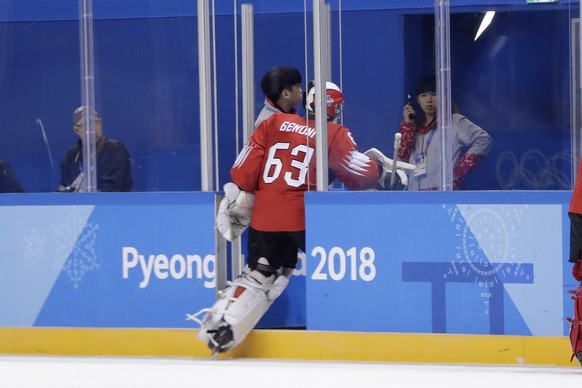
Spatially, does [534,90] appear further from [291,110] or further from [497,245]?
[291,110]

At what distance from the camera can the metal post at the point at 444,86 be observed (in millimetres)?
6641

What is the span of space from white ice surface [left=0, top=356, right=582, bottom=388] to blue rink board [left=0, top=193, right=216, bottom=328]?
318 mm

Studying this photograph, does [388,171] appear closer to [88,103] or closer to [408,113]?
[408,113]

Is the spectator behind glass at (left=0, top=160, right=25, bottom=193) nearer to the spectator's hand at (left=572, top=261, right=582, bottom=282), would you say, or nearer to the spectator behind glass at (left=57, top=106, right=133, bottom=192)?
the spectator behind glass at (left=57, top=106, right=133, bottom=192)

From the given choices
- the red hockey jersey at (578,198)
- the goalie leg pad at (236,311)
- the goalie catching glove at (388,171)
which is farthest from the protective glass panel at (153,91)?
the red hockey jersey at (578,198)

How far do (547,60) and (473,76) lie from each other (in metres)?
0.38

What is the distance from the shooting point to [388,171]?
22.1ft

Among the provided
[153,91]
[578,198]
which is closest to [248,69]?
[153,91]

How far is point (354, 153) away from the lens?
6797 millimetres

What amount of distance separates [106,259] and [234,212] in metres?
0.77

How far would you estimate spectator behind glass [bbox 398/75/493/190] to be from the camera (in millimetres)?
6648

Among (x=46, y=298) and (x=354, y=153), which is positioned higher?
(x=354, y=153)

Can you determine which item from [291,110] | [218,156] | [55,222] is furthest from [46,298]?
[291,110]

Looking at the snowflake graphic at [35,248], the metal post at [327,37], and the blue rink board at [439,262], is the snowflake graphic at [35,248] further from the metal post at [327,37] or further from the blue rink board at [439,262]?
the metal post at [327,37]
